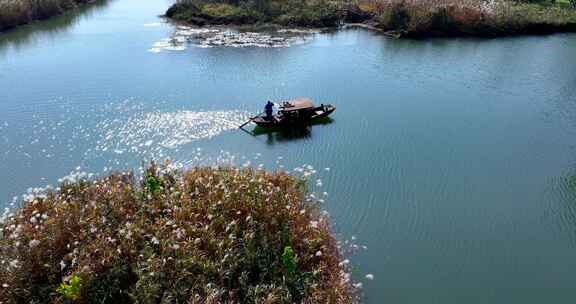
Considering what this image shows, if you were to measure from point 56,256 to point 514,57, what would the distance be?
102 feet

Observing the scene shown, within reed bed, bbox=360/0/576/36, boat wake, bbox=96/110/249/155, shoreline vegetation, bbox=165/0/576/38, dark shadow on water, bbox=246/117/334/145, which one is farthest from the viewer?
shoreline vegetation, bbox=165/0/576/38

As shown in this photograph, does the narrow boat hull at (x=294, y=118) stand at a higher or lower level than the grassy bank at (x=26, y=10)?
lower

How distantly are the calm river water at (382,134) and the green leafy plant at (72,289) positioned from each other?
682 centimetres

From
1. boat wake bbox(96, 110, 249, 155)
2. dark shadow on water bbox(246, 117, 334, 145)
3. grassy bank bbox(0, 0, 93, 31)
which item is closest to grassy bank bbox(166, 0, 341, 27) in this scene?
grassy bank bbox(0, 0, 93, 31)

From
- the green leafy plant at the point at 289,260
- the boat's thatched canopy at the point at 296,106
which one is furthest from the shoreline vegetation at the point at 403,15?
the green leafy plant at the point at 289,260

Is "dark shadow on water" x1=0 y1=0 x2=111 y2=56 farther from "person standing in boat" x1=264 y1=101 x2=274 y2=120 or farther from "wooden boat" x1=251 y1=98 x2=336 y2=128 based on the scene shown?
"wooden boat" x1=251 y1=98 x2=336 y2=128

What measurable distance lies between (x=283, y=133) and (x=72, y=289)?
507 inches

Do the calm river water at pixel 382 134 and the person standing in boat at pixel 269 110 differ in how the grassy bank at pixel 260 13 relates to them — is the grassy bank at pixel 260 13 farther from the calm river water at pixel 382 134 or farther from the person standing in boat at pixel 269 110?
the person standing in boat at pixel 269 110

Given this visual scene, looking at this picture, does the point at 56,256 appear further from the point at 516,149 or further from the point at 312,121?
the point at 516,149

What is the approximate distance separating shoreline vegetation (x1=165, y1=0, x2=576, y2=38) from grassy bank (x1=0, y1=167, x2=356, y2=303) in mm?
29376

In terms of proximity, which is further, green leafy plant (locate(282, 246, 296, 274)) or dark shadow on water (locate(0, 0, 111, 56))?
dark shadow on water (locate(0, 0, 111, 56))

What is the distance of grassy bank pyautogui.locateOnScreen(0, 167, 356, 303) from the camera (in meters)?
10.0

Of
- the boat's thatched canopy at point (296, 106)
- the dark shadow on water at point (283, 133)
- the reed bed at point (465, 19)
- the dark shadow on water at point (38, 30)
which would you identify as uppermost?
the dark shadow on water at point (38, 30)

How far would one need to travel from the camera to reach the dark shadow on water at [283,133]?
67.7 feet
